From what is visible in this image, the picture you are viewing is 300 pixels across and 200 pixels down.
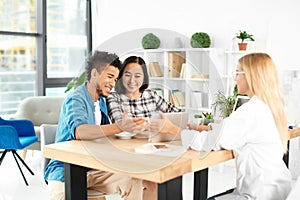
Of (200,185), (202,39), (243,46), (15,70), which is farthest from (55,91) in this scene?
(200,185)

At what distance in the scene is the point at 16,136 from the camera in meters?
3.51

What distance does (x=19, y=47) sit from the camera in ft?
16.4

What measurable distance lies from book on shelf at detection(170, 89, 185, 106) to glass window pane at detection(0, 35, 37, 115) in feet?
12.6

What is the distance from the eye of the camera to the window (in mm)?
4875

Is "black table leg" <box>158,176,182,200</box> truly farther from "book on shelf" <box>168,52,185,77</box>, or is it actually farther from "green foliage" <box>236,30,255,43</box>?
"green foliage" <box>236,30,255,43</box>

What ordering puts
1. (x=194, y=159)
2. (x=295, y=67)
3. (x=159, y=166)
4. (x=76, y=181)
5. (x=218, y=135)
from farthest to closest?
(x=295, y=67), (x=76, y=181), (x=218, y=135), (x=194, y=159), (x=159, y=166)

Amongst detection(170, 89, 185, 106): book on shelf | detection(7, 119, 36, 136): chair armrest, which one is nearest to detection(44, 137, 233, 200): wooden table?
detection(170, 89, 185, 106): book on shelf

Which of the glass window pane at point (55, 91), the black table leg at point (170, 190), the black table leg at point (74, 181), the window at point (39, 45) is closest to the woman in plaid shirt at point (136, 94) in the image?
the black table leg at point (170, 190)

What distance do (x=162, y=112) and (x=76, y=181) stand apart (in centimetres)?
58

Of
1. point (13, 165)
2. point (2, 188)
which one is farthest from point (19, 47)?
point (2, 188)

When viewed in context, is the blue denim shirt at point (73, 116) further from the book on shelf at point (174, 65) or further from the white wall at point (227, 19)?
the white wall at point (227, 19)

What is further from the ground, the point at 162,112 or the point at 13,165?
the point at 162,112

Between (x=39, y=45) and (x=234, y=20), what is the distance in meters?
2.53

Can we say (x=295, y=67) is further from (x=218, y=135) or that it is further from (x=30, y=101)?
(x=30, y=101)
